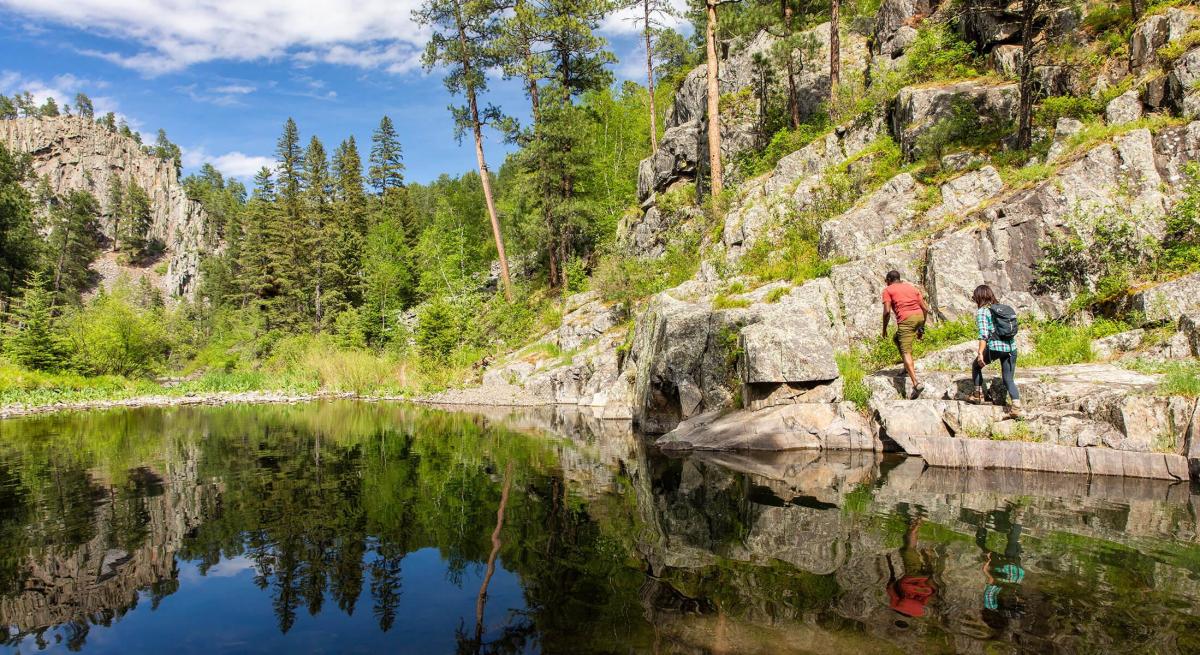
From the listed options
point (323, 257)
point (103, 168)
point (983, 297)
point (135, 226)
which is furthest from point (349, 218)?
point (103, 168)

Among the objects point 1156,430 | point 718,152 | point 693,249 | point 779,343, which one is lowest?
point 1156,430

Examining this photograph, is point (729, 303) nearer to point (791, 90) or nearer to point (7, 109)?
point (791, 90)

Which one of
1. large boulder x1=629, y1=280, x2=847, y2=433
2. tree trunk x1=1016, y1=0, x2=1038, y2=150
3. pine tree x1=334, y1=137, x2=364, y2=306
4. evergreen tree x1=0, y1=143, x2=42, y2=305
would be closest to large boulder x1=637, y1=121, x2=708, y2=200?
large boulder x1=629, y1=280, x2=847, y2=433

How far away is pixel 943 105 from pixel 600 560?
19.3 meters

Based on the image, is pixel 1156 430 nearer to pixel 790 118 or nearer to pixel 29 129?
pixel 790 118

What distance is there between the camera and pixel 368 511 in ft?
26.9

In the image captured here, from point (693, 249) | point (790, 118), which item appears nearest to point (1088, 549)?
point (693, 249)

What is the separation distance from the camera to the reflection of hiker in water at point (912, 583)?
459 cm

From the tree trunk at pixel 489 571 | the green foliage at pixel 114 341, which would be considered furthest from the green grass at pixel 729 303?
the green foliage at pixel 114 341

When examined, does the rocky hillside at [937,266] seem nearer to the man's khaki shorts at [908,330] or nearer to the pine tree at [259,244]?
the man's khaki shorts at [908,330]

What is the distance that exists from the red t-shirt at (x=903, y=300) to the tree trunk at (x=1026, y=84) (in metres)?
8.32

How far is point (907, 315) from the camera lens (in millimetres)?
11305

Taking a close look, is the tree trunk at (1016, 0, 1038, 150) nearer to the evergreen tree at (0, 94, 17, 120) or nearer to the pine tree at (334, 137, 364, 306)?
the pine tree at (334, 137, 364, 306)

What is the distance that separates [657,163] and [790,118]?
6722 mm
